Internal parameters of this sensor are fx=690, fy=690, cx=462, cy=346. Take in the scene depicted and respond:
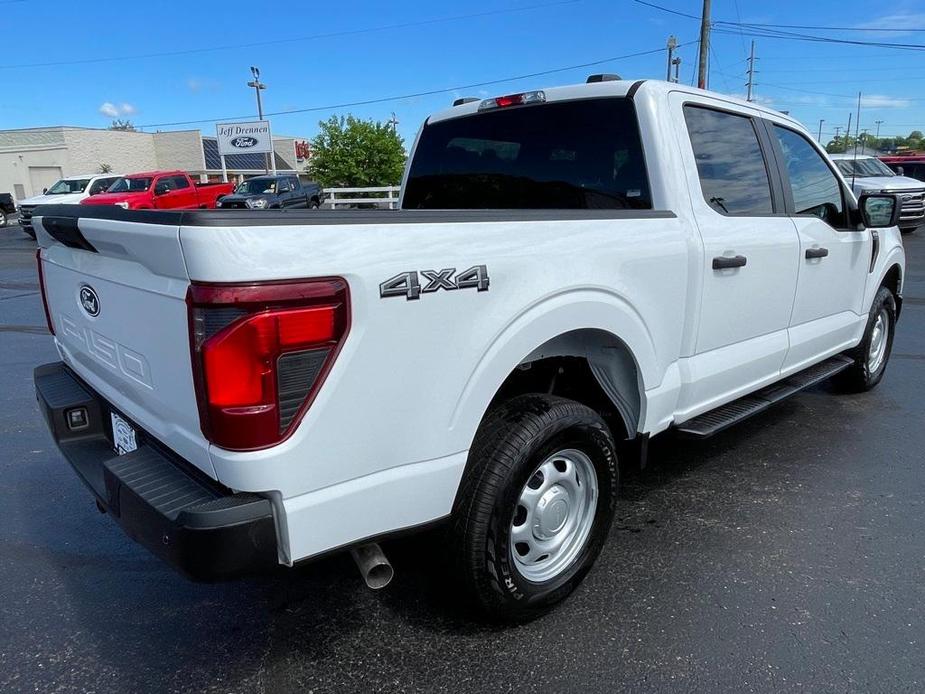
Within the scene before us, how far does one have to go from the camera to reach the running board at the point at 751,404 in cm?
326

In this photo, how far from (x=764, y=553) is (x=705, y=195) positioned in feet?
5.31

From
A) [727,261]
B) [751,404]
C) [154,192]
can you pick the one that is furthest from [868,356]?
[154,192]

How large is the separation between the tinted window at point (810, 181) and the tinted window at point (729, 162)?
349 millimetres

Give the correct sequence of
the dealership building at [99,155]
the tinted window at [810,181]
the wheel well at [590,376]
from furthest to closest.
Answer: the dealership building at [99,155] → the tinted window at [810,181] → the wheel well at [590,376]

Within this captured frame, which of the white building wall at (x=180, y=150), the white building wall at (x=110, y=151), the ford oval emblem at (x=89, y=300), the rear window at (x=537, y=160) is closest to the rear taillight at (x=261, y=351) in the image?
the ford oval emblem at (x=89, y=300)

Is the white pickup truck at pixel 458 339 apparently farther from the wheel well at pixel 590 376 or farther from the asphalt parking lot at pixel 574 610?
the asphalt parking lot at pixel 574 610

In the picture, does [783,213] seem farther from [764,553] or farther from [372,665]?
[372,665]

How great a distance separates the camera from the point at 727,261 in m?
3.09

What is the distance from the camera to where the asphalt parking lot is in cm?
231

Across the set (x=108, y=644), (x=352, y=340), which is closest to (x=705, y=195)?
(x=352, y=340)

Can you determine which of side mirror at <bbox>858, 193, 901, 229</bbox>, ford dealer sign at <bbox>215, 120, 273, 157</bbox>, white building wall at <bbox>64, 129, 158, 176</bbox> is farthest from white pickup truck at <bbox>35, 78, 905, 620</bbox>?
white building wall at <bbox>64, 129, 158, 176</bbox>

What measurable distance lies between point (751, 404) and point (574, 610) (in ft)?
5.39

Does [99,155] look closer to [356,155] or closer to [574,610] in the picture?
[356,155]

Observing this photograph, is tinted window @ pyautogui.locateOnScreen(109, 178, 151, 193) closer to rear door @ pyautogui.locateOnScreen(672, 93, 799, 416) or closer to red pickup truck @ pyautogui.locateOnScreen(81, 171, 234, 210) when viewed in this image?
red pickup truck @ pyautogui.locateOnScreen(81, 171, 234, 210)
